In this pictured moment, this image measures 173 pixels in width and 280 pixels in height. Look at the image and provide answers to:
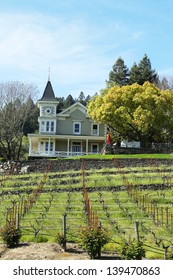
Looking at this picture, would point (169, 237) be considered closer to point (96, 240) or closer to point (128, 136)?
point (96, 240)

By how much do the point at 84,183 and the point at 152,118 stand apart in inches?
699

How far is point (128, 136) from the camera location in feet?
135

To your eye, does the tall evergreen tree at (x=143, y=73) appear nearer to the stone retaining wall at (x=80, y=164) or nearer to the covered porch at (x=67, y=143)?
the covered porch at (x=67, y=143)

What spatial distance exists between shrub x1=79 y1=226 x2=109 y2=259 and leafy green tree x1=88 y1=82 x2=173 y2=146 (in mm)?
28988

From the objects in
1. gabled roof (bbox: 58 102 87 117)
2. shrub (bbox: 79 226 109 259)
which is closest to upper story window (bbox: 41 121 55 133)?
gabled roof (bbox: 58 102 87 117)

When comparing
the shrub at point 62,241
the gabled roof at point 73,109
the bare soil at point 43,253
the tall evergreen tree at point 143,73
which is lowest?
the bare soil at point 43,253

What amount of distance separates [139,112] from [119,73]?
25.8m

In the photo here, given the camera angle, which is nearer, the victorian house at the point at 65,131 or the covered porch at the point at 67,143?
the covered porch at the point at 67,143

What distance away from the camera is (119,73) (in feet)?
204

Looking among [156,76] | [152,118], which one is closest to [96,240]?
[152,118]

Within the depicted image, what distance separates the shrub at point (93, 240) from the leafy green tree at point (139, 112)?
95.1 ft

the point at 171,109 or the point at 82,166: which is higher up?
the point at 171,109

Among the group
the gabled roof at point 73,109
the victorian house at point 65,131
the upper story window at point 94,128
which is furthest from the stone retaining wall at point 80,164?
the gabled roof at point 73,109

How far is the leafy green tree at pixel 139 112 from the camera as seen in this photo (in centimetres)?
3784
